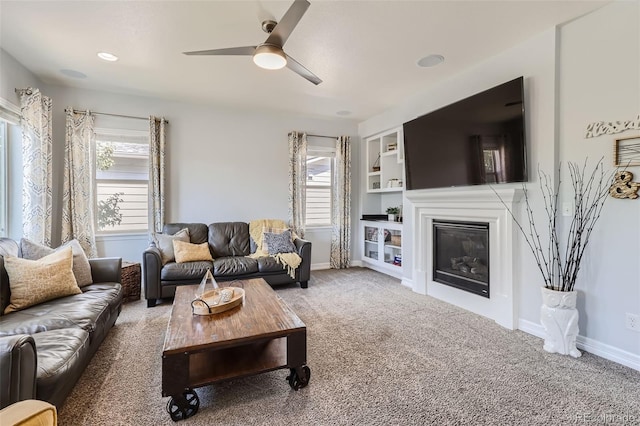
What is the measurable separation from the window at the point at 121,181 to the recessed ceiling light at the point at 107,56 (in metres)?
1.28

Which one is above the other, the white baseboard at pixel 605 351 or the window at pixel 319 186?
the window at pixel 319 186

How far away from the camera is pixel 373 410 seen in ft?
5.59

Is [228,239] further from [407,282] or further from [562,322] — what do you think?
[562,322]

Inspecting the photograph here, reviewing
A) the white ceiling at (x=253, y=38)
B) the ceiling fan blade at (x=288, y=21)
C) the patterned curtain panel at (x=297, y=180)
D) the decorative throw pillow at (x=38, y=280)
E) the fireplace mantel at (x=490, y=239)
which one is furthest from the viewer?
the patterned curtain panel at (x=297, y=180)

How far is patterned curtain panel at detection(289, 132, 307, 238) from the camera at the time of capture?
16.5 ft

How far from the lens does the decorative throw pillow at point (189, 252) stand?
3.72 metres

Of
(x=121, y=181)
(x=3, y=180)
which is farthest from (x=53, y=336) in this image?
(x=121, y=181)

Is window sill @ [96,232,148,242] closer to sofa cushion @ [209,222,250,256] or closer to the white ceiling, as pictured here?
sofa cushion @ [209,222,250,256]

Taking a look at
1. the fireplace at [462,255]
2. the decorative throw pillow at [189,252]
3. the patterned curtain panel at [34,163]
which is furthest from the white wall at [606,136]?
the patterned curtain panel at [34,163]

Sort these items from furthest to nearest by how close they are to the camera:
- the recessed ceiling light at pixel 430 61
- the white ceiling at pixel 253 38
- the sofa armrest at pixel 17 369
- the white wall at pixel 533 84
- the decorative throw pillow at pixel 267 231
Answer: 1. the decorative throw pillow at pixel 267 231
2. the recessed ceiling light at pixel 430 61
3. the white wall at pixel 533 84
4. the white ceiling at pixel 253 38
5. the sofa armrest at pixel 17 369

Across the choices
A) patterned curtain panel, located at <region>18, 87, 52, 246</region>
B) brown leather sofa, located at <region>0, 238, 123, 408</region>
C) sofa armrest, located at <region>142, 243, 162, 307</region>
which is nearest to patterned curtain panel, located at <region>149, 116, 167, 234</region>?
sofa armrest, located at <region>142, 243, 162, 307</region>

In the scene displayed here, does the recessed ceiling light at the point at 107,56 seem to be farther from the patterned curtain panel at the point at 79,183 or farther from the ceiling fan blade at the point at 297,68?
the ceiling fan blade at the point at 297,68

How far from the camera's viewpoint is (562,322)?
2.33 metres

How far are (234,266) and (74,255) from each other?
159 centimetres
